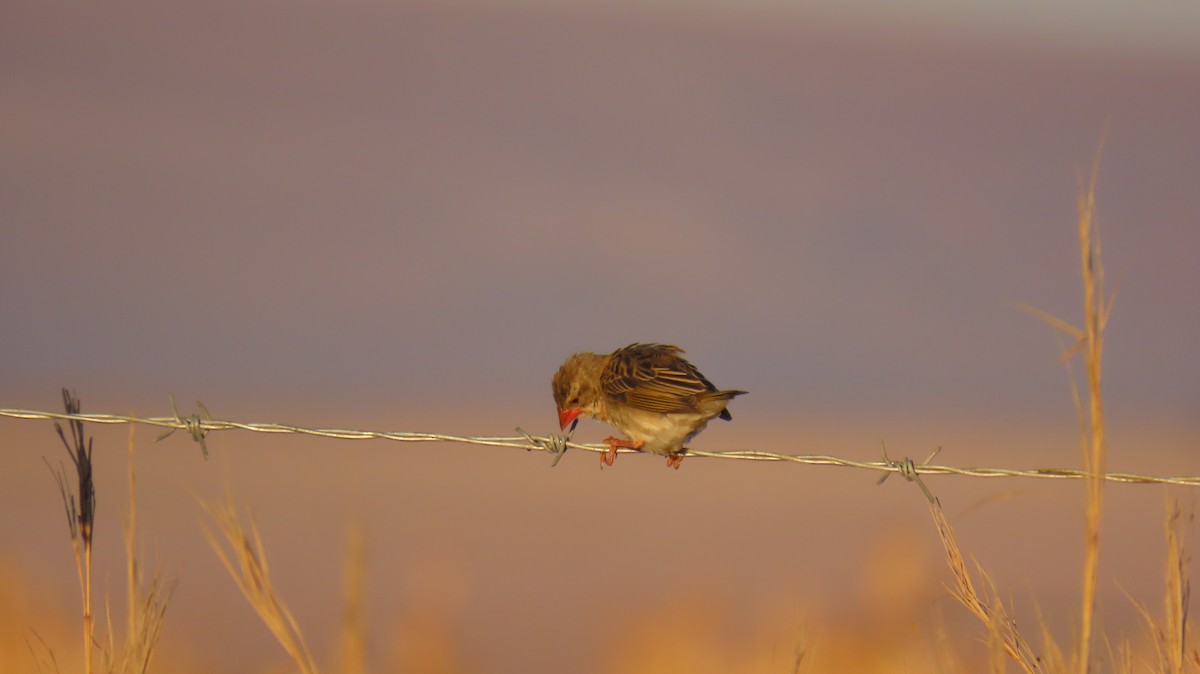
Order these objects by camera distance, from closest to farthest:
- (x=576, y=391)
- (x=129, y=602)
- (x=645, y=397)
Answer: (x=129, y=602)
(x=645, y=397)
(x=576, y=391)

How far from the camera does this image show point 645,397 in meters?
7.15

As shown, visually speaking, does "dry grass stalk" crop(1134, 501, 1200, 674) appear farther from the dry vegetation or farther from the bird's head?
the bird's head

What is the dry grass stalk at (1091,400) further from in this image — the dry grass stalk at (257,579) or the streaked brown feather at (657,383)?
the streaked brown feather at (657,383)

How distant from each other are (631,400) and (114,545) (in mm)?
12139

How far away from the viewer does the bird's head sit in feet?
26.2

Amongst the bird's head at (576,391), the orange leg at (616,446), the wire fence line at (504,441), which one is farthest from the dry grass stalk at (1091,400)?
the bird's head at (576,391)

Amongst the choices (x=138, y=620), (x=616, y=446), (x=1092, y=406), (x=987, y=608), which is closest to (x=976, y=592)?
(x=987, y=608)

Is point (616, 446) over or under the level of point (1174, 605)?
over

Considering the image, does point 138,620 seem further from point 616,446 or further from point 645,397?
point 645,397

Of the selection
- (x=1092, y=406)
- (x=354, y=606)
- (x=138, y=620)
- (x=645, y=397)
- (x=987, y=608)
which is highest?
(x=645, y=397)

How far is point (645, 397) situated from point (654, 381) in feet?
0.49

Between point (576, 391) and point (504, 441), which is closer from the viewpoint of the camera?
point (504, 441)

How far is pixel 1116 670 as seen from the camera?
13.6 feet

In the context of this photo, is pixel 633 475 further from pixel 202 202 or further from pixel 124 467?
pixel 202 202
